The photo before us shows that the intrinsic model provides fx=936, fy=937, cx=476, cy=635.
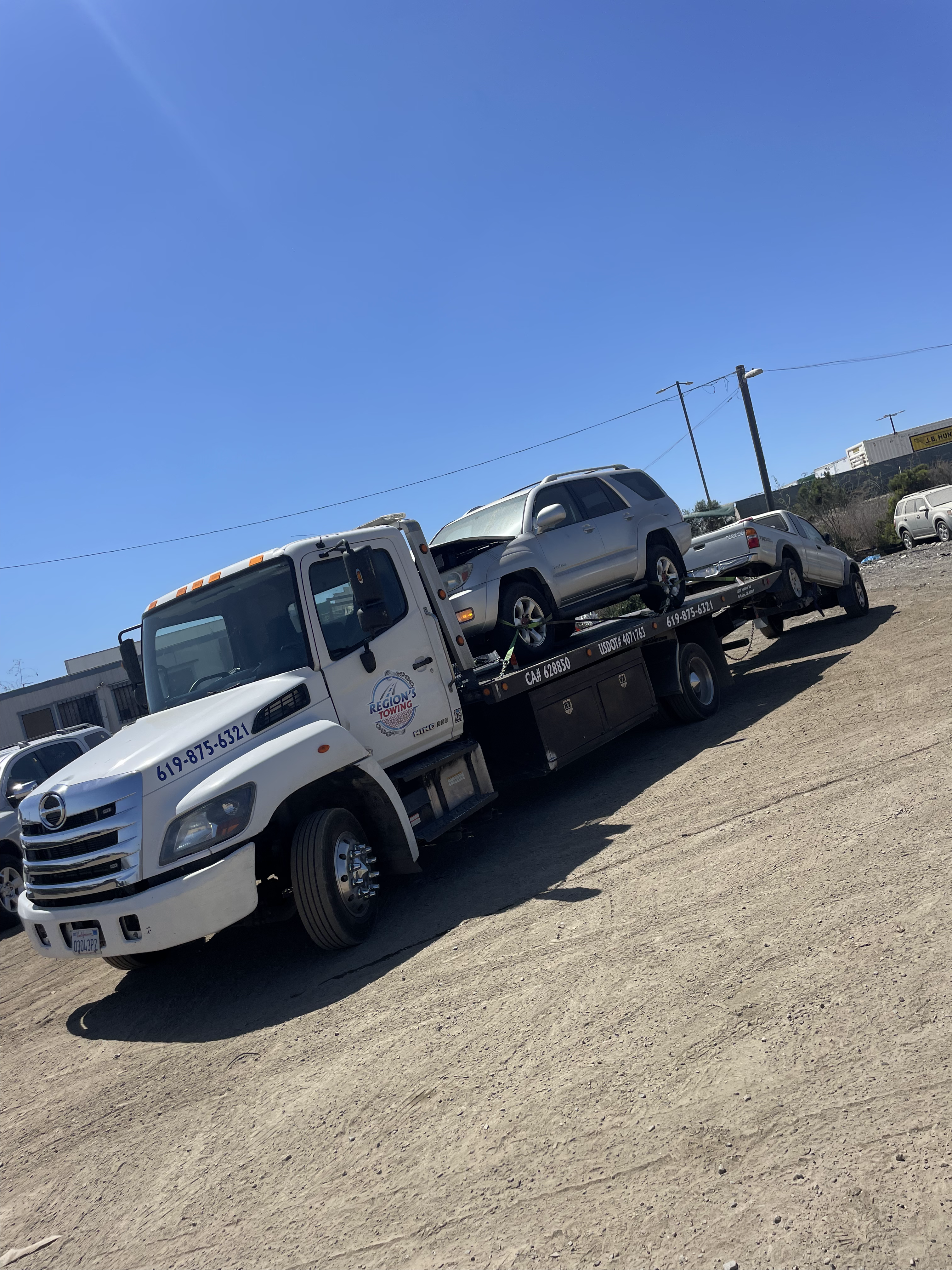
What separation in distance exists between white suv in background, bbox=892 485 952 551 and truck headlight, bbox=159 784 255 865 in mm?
26573

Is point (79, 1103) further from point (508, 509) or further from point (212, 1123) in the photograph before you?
point (508, 509)

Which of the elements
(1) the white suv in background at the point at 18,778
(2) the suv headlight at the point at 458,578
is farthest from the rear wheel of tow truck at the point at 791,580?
(1) the white suv in background at the point at 18,778

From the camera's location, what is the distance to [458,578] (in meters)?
8.43

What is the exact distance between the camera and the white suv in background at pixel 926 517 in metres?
27.1

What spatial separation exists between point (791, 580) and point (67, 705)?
25.7m

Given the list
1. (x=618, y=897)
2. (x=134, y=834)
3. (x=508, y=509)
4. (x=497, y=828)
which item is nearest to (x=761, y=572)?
(x=508, y=509)

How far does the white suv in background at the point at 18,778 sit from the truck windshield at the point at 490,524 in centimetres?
408

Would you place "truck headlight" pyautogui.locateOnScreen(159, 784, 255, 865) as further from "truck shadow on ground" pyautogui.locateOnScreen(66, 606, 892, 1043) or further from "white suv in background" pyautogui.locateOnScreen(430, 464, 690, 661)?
"white suv in background" pyautogui.locateOnScreen(430, 464, 690, 661)

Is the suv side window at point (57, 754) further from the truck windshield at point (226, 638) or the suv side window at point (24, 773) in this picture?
the truck windshield at point (226, 638)

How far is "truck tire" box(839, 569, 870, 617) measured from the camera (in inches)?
599

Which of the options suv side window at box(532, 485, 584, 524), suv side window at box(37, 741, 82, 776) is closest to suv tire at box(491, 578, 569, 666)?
suv side window at box(532, 485, 584, 524)

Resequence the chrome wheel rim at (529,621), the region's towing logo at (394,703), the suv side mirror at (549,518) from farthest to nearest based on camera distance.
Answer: the suv side mirror at (549,518), the chrome wheel rim at (529,621), the region's towing logo at (394,703)

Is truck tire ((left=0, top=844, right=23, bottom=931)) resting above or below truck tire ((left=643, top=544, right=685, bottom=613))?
below

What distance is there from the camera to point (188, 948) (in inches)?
253
